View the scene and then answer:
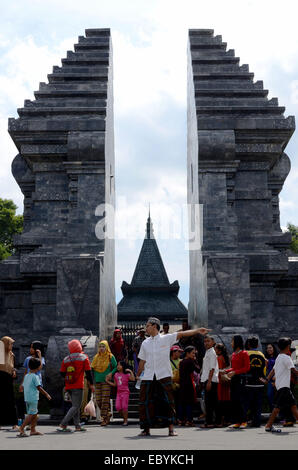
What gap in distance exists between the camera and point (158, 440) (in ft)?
24.9

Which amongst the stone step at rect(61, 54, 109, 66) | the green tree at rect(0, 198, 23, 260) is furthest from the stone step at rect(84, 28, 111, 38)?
the green tree at rect(0, 198, 23, 260)

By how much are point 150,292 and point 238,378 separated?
20.9 metres

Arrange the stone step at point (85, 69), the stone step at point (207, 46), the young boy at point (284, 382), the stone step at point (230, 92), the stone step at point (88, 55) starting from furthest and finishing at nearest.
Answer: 1. the stone step at point (207, 46)
2. the stone step at point (88, 55)
3. the stone step at point (85, 69)
4. the stone step at point (230, 92)
5. the young boy at point (284, 382)

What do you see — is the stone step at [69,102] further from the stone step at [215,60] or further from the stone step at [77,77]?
the stone step at [215,60]

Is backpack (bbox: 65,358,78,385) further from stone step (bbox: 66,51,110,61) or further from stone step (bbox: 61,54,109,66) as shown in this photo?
stone step (bbox: 66,51,110,61)

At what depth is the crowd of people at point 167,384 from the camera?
8.33 meters

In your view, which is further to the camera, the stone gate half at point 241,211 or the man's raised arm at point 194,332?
the stone gate half at point 241,211

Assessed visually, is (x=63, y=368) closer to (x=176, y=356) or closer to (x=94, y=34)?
(x=176, y=356)

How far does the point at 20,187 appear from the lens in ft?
61.4

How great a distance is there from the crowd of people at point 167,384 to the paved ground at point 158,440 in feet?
0.84

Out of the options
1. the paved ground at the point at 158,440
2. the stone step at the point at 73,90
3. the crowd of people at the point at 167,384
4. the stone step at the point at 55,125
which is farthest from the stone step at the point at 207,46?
the paved ground at the point at 158,440

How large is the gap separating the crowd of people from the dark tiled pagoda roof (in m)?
17.5

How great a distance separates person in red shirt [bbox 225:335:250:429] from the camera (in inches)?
380
